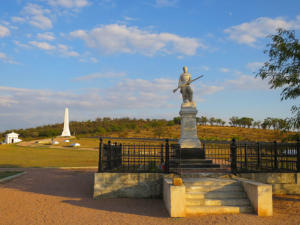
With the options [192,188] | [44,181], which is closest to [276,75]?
[192,188]

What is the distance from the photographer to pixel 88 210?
7.85 metres

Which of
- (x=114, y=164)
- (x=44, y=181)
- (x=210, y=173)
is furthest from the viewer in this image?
(x=44, y=181)

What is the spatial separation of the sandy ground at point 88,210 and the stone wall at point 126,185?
328 mm

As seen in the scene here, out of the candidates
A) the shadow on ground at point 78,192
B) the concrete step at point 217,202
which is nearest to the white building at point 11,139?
the shadow on ground at point 78,192

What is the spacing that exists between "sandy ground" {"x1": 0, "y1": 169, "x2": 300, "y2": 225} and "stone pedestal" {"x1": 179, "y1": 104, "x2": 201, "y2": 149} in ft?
14.0

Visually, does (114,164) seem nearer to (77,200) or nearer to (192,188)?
(77,200)

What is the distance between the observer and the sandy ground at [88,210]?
22.2 feet

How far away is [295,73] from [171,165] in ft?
20.7

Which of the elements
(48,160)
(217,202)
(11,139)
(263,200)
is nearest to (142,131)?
(11,139)

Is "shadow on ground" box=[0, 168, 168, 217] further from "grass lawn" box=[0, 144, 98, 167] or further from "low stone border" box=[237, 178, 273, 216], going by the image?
"grass lawn" box=[0, 144, 98, 167]

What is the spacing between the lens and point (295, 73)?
8.87 meters

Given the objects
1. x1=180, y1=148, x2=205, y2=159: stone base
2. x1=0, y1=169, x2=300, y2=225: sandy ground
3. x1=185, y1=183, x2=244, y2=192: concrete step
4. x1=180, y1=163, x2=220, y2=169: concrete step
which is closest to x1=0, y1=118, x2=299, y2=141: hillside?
x1=180, y1=148, x2=205, y2=159: stone base

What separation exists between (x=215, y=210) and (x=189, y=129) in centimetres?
597

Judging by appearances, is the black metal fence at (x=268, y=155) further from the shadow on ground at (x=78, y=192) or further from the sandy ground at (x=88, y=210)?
the shadow on ground at (x=78, y=192)
